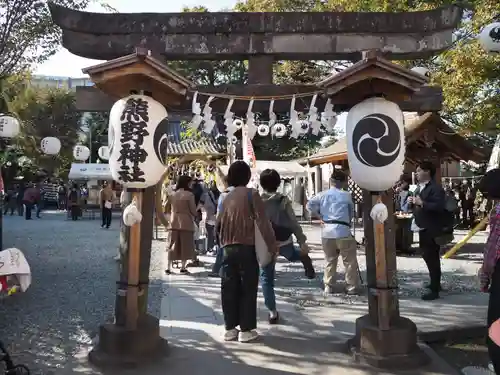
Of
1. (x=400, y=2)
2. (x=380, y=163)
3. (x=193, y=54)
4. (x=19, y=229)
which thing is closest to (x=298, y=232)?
(x=380, y=163)

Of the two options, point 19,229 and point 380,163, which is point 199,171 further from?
point 380,163

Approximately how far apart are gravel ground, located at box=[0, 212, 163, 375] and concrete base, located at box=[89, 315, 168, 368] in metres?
0.45

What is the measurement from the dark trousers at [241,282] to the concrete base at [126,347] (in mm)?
852

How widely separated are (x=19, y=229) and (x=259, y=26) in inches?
603

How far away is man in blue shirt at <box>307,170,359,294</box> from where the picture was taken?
24.3 feet

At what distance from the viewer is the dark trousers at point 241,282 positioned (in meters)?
5.23

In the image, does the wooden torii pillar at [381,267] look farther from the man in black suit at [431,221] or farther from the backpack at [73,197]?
the backpack at [73,197]

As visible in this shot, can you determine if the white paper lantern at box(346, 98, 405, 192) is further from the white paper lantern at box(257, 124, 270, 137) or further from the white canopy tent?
the white canopy tent

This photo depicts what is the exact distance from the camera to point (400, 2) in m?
14.7

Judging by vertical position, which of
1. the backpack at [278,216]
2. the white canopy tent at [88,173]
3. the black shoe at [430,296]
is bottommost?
the black shoe at [430,296]

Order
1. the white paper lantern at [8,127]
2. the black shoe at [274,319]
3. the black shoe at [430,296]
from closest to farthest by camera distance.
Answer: the black shoe at [274,319], the black shoe at [430,296], the white paper lantern at [8,127]

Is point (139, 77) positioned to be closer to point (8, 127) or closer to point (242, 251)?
point (242, 251)

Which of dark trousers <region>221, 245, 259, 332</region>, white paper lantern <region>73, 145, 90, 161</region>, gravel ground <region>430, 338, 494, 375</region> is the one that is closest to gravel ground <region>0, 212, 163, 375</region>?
dark trousers <region>221, 245, 259, 332</region>

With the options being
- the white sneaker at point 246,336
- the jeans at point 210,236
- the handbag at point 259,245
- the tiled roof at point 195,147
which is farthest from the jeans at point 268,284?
the tiled roof at point 195,147
